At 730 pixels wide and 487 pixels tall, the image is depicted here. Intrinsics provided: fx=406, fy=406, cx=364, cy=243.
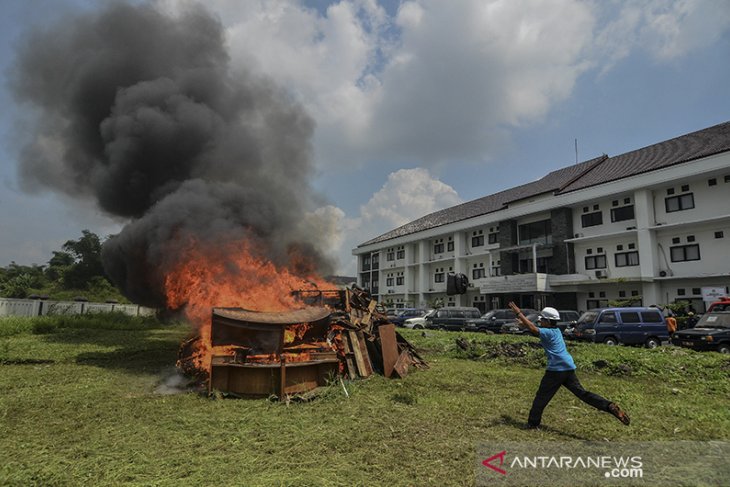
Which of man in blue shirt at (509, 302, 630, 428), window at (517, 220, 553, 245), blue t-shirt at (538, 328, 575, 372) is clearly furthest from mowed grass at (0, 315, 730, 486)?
window at (517, 220, 553, 245)

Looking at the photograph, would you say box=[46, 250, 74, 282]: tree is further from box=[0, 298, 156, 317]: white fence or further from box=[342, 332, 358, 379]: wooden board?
box=[342, 332, 358, 379]: wooden board

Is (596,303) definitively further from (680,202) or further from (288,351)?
(288,351)

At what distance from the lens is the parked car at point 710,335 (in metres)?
14.4

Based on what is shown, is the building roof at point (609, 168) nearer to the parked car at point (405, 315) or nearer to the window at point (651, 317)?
the window at point (651, 317)

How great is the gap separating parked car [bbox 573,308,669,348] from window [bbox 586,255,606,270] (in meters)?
14.4

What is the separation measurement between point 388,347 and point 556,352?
486cm

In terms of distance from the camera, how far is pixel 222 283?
444 inches

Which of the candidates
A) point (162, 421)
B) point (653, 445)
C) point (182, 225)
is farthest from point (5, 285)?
point (653, 445)

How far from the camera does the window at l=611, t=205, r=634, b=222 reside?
29234 mm

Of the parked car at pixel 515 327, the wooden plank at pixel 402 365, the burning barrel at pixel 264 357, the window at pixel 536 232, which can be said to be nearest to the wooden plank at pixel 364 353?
the wooden plank at pixel 402 365

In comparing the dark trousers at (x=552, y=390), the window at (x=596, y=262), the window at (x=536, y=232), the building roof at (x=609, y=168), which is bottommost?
the dark trousers at (x=552, y=390)

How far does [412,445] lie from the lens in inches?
208

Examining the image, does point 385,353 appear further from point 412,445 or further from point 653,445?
point 653,445

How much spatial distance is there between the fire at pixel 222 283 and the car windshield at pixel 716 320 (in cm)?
1543
